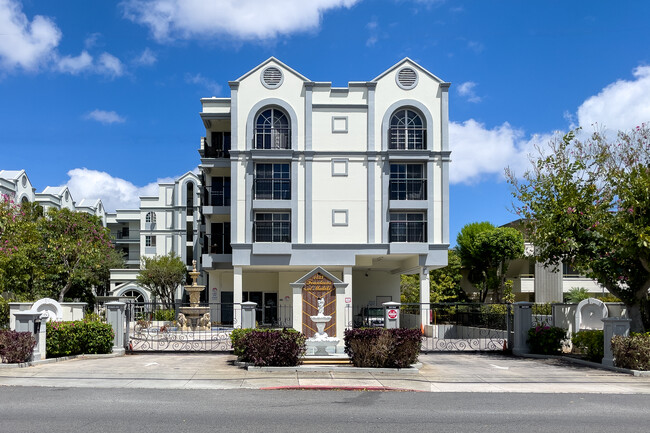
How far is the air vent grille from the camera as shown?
3909 centimetres

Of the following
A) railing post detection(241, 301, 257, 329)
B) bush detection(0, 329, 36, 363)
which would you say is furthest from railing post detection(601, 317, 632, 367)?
bush detection(0, 329, 36, 363)

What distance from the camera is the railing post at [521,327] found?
22844 millimetres

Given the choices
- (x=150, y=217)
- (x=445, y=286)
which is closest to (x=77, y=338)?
(x=445, y=286)

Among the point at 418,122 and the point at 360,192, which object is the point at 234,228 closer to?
the point at 360,192

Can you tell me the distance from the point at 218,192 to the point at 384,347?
27485 millimetres

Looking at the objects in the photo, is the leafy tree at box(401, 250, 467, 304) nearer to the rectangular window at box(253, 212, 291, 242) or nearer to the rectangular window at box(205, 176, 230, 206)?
the rectangular window at box(253, 212, 291, 242)

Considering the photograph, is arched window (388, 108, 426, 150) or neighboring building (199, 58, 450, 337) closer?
neighboring building (199, 58, 450, 337)

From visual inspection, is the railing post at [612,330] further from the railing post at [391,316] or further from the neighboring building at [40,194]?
the neighboring building at [40,194]

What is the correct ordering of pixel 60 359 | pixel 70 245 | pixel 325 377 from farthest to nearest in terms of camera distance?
1. pixel 70 245
2. pixel 60 359
3. pixel 325 377

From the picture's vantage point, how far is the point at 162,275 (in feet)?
168

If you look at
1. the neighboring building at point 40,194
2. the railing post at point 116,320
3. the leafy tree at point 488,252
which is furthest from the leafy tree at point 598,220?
the neighboring building at point 40,194

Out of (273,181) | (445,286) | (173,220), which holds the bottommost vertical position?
(445,286)

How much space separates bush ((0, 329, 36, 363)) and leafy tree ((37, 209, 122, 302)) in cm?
2319

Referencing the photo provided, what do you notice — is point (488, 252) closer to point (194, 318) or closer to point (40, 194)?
point (194, 318)
